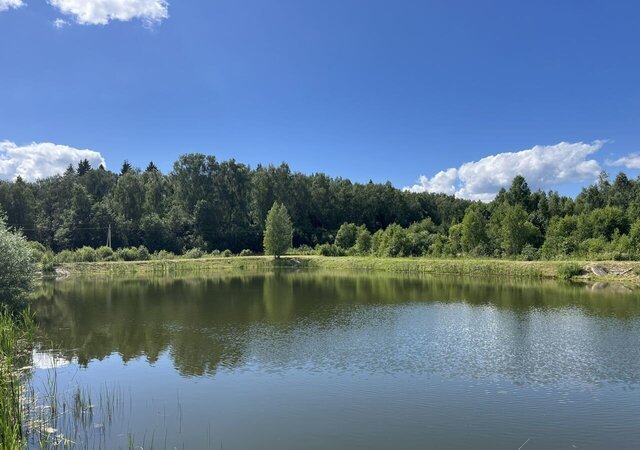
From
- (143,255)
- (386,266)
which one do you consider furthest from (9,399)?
(143,255)

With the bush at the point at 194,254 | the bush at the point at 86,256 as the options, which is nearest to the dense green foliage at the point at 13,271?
→ the bush at the point at 86,256

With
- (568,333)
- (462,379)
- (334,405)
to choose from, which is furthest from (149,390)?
(568,333)

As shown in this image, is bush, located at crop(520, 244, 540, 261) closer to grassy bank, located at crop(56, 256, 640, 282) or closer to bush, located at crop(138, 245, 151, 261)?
grassy bank, located at crop(56, 256, 640, 282)

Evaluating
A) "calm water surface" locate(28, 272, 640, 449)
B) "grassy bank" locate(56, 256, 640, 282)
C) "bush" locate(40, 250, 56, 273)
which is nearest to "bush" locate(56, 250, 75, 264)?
"bush" locate(40, 250, 56, 273)

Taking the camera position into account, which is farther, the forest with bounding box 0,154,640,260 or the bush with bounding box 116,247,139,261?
the bush with bounding box 116,247,139,261

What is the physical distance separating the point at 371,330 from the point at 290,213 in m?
83.1

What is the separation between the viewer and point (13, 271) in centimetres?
2427

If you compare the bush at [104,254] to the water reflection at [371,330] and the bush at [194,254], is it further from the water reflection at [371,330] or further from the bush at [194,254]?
the water reflection at [371,330]

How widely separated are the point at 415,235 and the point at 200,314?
55.2 metres

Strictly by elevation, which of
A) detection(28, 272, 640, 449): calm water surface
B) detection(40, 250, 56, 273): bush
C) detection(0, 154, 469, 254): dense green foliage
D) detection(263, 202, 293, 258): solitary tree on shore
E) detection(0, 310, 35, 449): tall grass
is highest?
detection(0, 154, 469, 254): dense green foliage

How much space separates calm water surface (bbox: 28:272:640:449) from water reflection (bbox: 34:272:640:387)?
0.12 meters

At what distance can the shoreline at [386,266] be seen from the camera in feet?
156

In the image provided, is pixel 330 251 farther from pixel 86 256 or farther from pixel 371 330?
pixel 371 330

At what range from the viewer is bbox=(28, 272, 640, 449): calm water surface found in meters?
12.5
